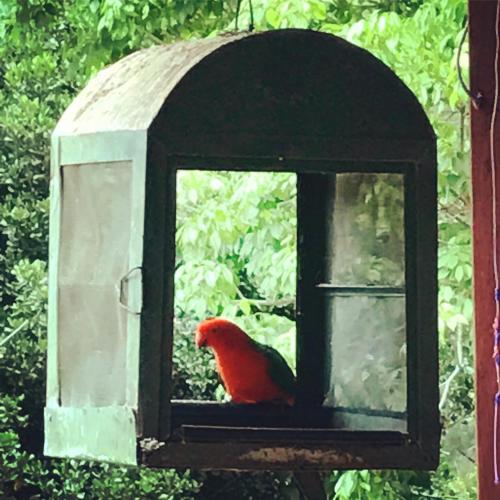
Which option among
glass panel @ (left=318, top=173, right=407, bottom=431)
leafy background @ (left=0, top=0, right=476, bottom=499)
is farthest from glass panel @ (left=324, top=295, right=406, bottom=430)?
leafy background @ (left=0, top=0, right=476, bottom=499)

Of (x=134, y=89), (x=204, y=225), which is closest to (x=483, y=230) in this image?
(x=134, y=89)

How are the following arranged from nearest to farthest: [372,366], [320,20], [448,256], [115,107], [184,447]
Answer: [184,447], [115,107], [372,366], [448,256], [320,20]

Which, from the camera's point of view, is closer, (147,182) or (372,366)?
(147,182)

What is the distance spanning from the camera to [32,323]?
4035 mm

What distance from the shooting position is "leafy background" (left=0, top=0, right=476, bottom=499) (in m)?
3.31

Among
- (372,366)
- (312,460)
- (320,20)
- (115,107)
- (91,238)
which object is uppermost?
(320,20)

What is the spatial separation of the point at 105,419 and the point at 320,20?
7.25 ft

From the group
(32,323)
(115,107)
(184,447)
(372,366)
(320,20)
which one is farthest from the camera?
(32,323)

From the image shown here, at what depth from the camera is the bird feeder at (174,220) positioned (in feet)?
4.96

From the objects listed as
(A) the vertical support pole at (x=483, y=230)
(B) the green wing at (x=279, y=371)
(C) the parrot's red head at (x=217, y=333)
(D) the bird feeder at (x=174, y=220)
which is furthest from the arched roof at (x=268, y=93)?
(B) the green wing at (x=279, y=371)

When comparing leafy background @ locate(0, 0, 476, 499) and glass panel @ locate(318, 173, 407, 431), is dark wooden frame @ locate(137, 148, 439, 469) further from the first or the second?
leafy background @ locate(0, 0, 476, 499)

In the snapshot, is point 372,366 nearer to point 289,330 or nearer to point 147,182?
point 147,182

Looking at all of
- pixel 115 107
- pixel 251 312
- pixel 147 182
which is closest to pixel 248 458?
pixel 147 182

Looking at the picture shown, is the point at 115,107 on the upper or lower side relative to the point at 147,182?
upper
